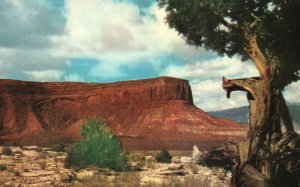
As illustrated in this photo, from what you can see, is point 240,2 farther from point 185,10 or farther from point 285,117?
point 285,117

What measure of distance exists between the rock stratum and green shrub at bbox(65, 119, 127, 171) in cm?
6551

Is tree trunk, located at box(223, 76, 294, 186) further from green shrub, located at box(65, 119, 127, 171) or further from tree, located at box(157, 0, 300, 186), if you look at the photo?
green shrub, located at box(65, 119, 127, 171)

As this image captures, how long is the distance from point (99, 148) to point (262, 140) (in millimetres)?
16852

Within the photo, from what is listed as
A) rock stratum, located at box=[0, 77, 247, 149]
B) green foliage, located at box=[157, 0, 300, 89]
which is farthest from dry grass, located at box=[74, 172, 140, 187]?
rock stratum, located at box=[0, 77, 247, 149]

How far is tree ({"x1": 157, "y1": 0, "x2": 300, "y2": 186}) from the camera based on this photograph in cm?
1577

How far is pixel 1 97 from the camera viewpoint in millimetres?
108062

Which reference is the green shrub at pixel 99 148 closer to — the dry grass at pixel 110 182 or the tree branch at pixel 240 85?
the dry grass at pixel 110 182

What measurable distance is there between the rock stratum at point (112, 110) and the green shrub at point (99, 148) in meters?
65.5

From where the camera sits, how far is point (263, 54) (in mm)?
17469

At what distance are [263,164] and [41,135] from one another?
87935mm

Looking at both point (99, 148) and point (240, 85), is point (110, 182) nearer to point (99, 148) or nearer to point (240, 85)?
point (99, 148)

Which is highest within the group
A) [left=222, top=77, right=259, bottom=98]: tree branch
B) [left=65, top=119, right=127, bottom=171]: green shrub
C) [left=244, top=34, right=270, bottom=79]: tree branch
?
[left=244, top=34, right=270, bottom=79]: tree branch

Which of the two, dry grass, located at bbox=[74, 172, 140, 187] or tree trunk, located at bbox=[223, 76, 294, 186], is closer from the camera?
tree trunk, located at bbox=[223, 76, 294, 186]

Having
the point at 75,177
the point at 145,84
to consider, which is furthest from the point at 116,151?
the point at 145,84
